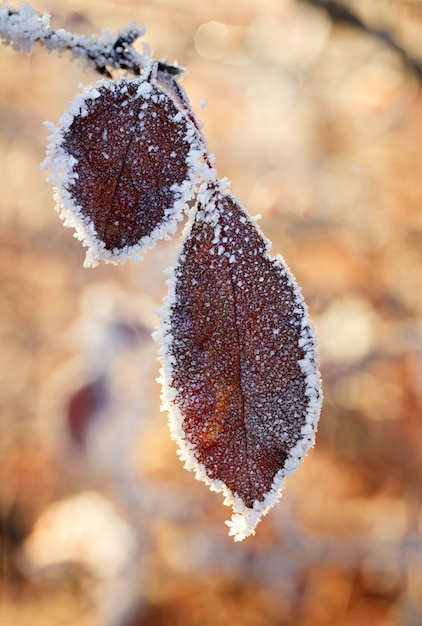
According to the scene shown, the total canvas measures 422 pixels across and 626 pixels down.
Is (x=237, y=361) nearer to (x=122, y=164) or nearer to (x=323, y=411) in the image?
(x=122, y=164)

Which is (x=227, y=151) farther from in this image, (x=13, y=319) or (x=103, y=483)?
(x=103, y=483)

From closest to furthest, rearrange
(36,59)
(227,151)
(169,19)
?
(169,19)
(227,151)
(36,59)

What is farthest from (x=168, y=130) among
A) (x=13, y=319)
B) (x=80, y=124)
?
(x=13, y=319)

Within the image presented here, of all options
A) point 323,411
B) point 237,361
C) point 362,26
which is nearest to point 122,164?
point 237,361

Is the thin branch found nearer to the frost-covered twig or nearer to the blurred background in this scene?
the blurred background

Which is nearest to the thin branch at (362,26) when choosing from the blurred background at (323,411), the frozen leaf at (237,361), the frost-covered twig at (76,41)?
the blurred background at (323,411)
